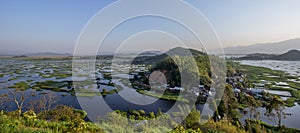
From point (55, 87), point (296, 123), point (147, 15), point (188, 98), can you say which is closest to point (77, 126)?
point (147, 15)

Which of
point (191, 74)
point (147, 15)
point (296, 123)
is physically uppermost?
point (147, 15)

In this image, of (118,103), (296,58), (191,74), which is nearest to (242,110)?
(191,74)

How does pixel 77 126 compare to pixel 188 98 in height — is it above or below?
above

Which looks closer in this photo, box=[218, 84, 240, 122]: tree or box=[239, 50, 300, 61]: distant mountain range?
box=[218, 84, 240, 122]: tree

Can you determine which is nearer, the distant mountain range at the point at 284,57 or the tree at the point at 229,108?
the tree at the point at 229,108

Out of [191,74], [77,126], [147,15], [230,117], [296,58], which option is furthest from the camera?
[296,58]

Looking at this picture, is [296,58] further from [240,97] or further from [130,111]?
[130,111]

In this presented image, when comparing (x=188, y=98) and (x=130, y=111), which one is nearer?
(x=130, y=111)

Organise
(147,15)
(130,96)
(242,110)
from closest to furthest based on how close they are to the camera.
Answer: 1. (147,15)
2. (242,110)
3. (130,96)

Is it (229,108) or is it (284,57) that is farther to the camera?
(284,57)
